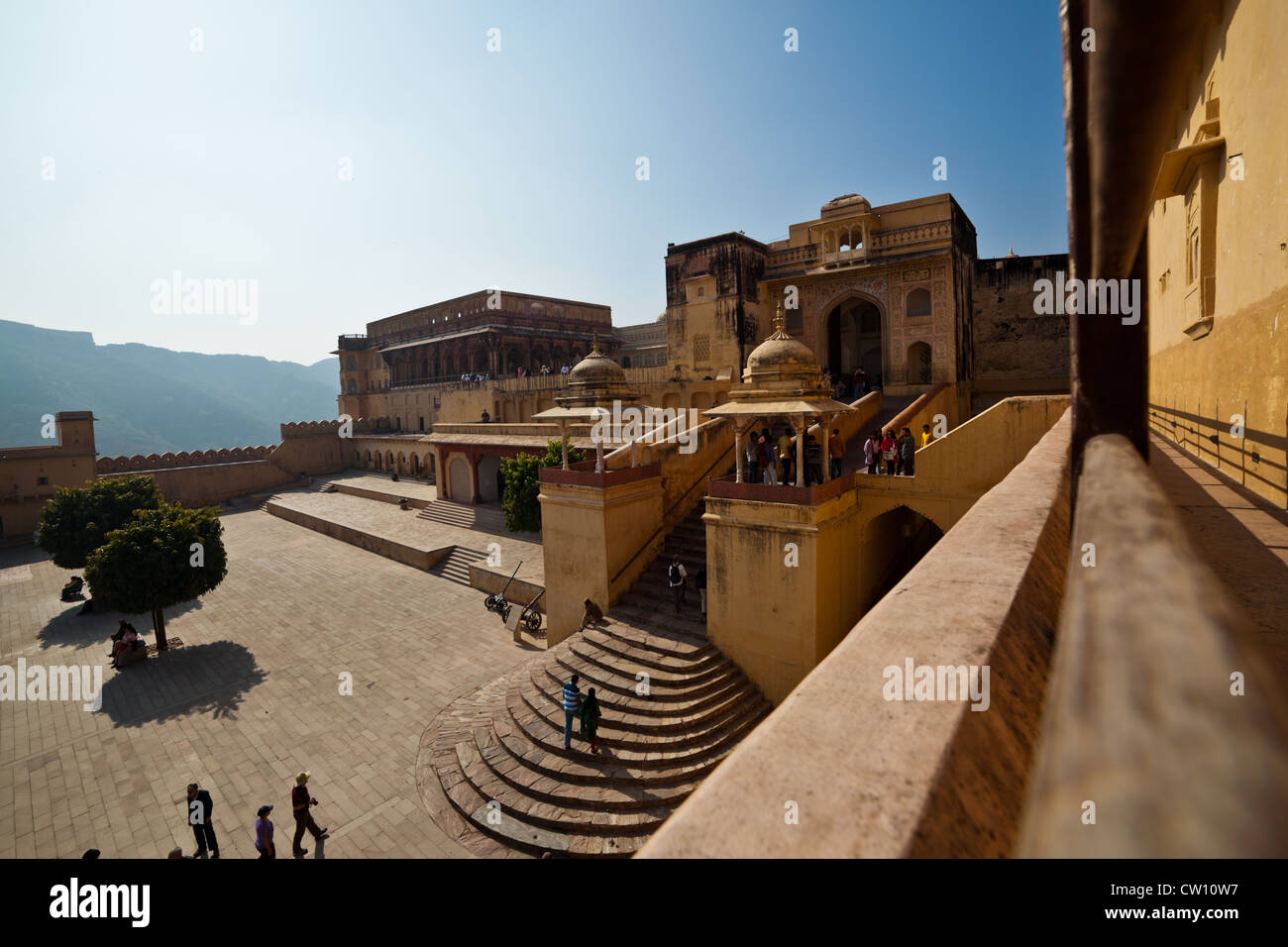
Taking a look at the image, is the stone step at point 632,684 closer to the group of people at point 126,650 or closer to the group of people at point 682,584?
the group of people at point 682,584

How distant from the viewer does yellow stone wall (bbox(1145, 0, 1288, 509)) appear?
4.63 m

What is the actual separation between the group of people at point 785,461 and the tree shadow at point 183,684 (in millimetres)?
11408

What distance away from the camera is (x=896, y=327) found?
20.9 m

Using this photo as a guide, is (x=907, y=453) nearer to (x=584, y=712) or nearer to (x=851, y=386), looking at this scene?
(x=584, y=712)

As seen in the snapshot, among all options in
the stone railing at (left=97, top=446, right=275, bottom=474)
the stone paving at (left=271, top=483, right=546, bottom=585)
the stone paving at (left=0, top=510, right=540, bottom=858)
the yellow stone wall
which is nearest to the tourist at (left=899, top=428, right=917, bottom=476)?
the yellow stone wall

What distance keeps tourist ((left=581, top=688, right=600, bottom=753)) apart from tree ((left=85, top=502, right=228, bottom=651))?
38.7 feet

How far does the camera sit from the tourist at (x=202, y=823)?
861 centimetres

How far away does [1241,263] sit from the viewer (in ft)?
18.3

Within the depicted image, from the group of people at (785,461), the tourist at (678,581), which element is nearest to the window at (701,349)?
the group of people at (785,461)

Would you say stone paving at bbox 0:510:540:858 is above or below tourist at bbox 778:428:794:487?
below

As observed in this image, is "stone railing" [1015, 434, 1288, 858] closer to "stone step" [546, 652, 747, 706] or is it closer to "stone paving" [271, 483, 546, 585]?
"stone step" [546, 652, 747, 706]

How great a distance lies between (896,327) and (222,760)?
68.7 ft

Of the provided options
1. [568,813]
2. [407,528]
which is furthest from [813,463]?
[407,528]
